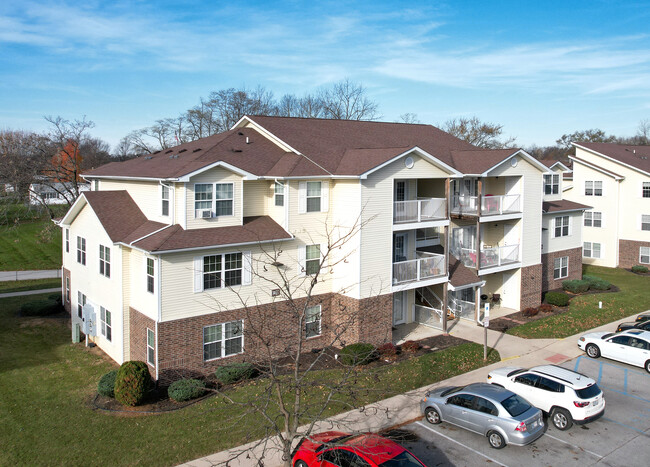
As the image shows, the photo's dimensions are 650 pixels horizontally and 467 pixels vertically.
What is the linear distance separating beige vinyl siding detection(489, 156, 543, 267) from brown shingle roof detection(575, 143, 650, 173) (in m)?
16.9

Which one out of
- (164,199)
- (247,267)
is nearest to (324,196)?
(247,267)

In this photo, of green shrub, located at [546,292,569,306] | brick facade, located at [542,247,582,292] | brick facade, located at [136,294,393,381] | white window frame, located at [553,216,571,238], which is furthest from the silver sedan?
white window frame, located at [553,216,571,238]

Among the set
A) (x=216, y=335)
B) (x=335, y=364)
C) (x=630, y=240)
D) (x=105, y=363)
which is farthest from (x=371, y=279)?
(x=630, y=240)

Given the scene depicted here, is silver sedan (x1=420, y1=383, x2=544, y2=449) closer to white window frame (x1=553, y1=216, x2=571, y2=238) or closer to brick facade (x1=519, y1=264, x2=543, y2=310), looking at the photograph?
brick facade (x1=519, y1=264, x2=543, y2=310)

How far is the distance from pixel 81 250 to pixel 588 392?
21845 millimetres

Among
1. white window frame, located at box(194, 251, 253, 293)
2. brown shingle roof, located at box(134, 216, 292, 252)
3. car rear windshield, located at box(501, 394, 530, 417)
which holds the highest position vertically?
brown shingle roof, located at box(134, 216, 292, 252)

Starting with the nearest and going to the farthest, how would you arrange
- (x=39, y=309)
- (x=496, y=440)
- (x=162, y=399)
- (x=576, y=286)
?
(x=496, y=440) < (x=162, y=399) < (x=39, y=309) < (x=576, y=286)

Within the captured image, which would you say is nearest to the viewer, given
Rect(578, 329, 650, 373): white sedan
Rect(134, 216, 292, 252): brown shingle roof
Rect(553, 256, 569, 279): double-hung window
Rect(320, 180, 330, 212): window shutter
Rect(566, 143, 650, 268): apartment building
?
Rect(134, 216, 292, 252): brown shingle roof

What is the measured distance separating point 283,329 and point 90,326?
8.60 metres

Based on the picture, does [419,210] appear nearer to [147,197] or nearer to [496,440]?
[496,440]

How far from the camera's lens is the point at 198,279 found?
63.4 feet

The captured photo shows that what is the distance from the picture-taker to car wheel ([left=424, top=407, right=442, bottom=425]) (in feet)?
52.5

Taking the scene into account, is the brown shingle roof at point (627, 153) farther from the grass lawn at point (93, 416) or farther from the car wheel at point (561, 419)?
the car wheel at point (561, 419)

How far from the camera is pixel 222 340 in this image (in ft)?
65.8
